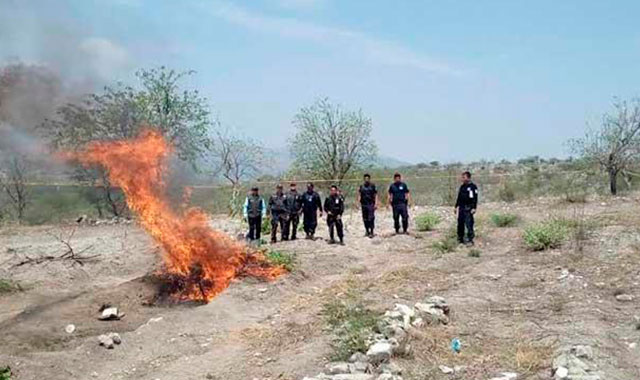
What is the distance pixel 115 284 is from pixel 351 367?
8.22 metres

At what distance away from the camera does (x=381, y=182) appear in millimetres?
31141

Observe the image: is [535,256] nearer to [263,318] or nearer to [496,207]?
[263,318]

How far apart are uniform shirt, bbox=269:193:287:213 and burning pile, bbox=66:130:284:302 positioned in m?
3.05

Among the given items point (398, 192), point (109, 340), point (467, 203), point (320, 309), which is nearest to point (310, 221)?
point (398, 192)

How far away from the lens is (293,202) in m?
17.9

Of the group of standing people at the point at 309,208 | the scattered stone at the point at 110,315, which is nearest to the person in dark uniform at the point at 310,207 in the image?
the group of standing people at the point at 309,208

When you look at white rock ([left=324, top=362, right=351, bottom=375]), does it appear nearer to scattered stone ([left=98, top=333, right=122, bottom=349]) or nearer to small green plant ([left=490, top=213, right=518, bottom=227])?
scattered stone ([left=98, top=333, right=122, bottom=349])

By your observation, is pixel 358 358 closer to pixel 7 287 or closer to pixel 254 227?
pixel 7 287

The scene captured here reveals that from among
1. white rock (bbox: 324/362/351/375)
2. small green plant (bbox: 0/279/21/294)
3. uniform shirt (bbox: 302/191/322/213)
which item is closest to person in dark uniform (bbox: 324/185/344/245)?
uniform shirt (bbox: 302/191/322/213)

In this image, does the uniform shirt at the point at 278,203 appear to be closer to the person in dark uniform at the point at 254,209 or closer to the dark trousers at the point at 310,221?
the person in dark uniform at the point at 254,209

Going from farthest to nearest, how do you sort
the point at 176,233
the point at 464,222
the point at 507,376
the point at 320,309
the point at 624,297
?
the point at 464,222
the point at 176,233
the point at 320,309
the point at 624,297
the point at 507,376

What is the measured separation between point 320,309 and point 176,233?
4.18 m

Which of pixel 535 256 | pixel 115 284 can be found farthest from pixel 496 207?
pixel 115 284

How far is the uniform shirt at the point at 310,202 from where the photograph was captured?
17906 mm
